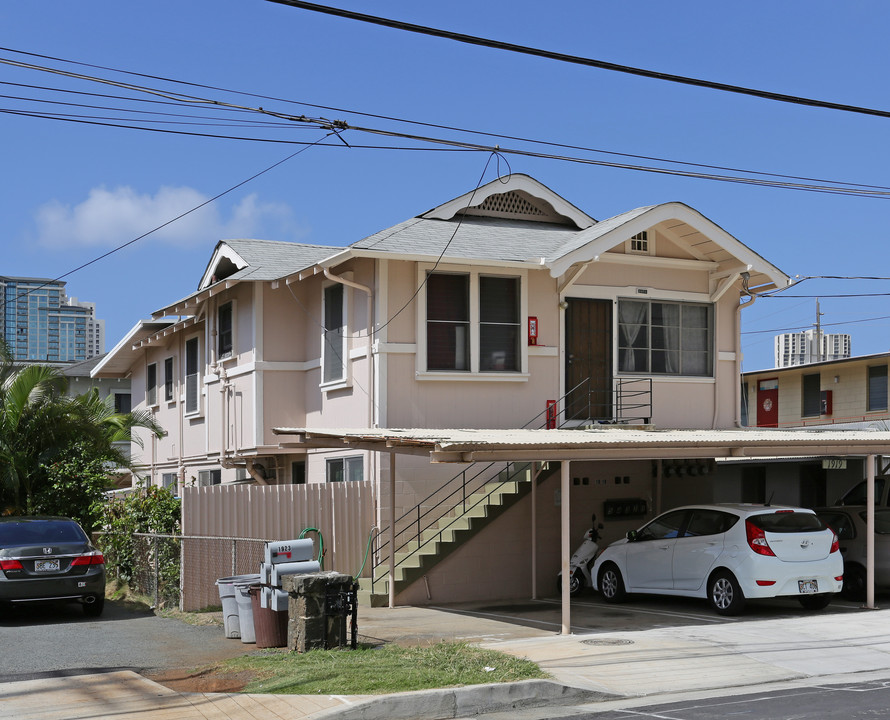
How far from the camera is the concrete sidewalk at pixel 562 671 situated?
31.7 ft

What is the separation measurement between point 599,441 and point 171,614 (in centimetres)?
705

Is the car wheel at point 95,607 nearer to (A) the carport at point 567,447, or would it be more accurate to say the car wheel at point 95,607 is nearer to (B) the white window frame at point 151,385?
(A) the carport at point 567,447

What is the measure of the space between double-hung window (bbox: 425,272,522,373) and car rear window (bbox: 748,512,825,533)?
601 centimetres

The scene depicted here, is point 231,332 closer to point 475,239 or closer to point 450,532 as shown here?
point 475,239

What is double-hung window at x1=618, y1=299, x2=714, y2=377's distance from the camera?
21594 mm

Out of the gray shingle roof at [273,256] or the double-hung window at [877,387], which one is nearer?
the gray shingle roof at [273,256]

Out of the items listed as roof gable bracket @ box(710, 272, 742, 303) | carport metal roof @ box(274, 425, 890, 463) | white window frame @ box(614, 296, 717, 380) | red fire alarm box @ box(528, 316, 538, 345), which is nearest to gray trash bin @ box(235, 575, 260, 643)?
carport metal roof @ box(274, 425, 890, 463)

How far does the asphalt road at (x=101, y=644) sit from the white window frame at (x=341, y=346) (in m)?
5.61

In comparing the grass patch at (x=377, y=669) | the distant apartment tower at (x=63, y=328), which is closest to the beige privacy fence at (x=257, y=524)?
the grass patch at (x=377, y=669)

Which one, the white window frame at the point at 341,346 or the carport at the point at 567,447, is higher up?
the white window frame at the point at 341,346

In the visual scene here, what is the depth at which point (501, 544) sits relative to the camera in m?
19.0

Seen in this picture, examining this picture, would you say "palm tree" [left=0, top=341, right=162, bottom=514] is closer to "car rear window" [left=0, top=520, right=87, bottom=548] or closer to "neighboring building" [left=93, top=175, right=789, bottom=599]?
"neighboring building" [left=93, top=175, right=789, bottom=599]

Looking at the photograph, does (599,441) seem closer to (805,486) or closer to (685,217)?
(685,217)

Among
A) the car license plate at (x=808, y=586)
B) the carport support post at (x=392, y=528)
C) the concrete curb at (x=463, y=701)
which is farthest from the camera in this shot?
the carport support post at (x=392, y=528)
